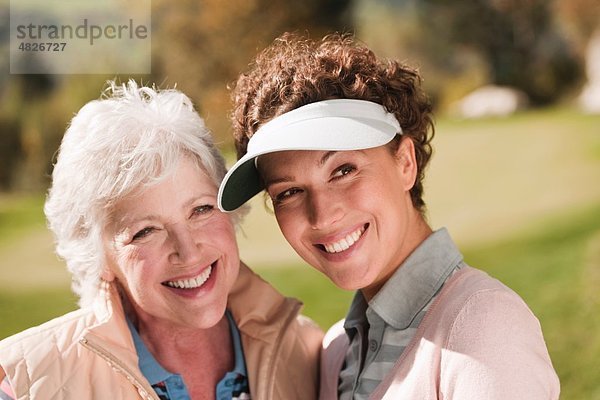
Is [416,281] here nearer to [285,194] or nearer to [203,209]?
[285,194]

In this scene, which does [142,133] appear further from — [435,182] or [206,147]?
[435,182]

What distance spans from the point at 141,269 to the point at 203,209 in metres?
0.19

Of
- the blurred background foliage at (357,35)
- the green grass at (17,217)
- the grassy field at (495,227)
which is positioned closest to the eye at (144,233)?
the grassy field at (495,227)

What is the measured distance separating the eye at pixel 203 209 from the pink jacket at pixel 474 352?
1.77 ft

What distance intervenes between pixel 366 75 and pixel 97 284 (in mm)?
806

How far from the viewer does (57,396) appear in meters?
1.66

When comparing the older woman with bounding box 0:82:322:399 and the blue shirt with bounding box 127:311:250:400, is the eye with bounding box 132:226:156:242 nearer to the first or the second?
the older woman with bounding box 0:82:322:399

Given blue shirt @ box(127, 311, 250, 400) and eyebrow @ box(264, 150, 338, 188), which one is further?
blue shirt @ box(127, 311, 250, 400)

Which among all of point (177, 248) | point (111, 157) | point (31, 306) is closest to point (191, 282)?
point (177, 248)

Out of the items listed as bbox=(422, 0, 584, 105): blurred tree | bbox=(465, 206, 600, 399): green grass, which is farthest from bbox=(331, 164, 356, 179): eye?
bbox=(422, 0, 584, 105): blurred tree

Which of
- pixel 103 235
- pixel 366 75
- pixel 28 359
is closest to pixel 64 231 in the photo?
pixel 103 235

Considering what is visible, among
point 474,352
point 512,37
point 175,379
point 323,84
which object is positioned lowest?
point 175,379

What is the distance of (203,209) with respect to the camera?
1.80m

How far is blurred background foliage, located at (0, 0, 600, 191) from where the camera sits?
7.50m
